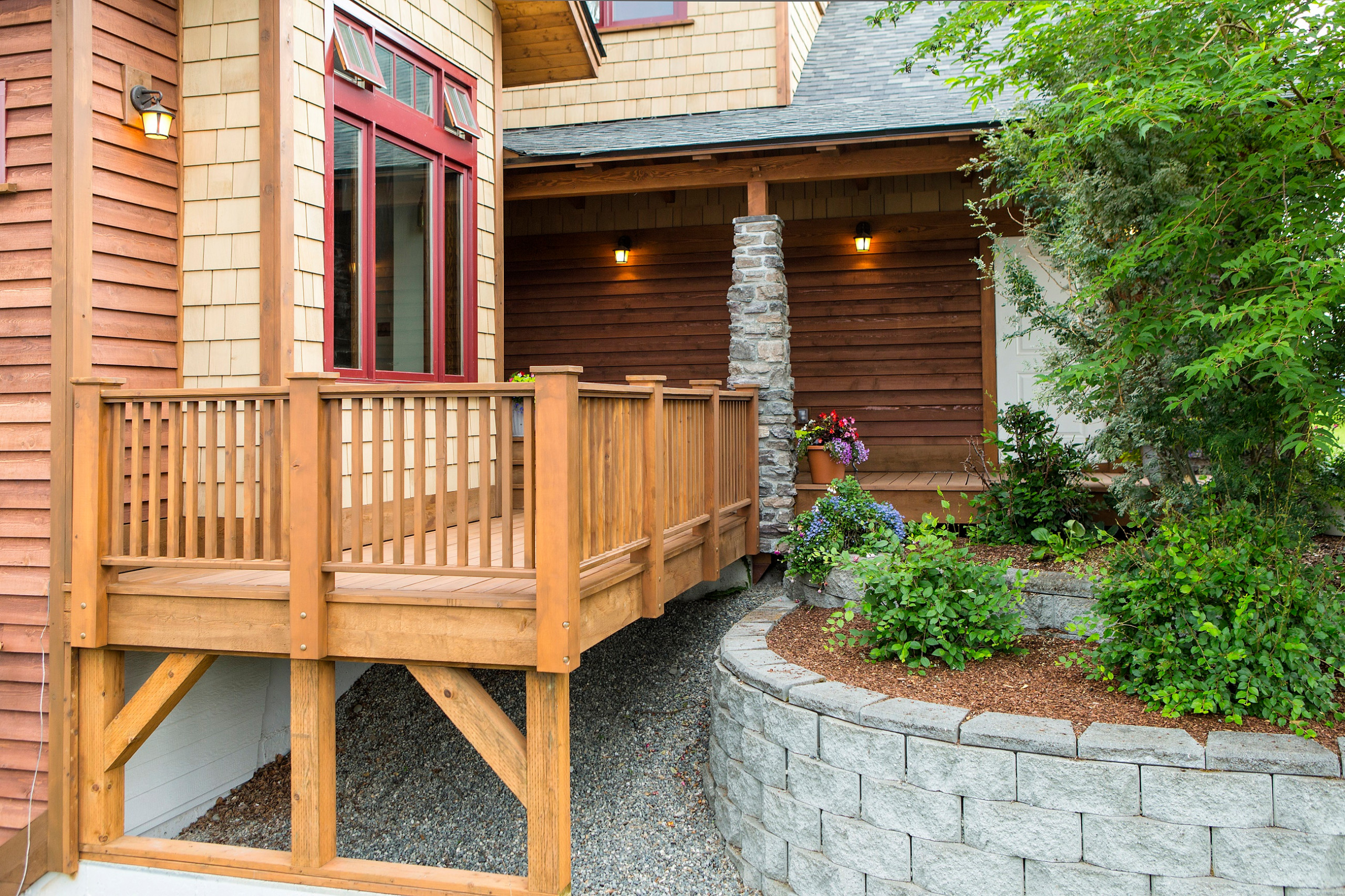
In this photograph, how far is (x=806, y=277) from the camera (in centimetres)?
902

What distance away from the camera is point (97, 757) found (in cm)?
426

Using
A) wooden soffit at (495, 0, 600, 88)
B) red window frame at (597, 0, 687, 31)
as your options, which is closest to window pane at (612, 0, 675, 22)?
red window frame at (597, 0, 687, 31)

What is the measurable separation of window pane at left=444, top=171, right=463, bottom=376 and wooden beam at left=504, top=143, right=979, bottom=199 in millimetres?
1261

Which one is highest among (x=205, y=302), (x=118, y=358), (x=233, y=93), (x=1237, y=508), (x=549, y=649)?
(x=233, y=93)

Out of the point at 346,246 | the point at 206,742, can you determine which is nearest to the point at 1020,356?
the point at 346,246

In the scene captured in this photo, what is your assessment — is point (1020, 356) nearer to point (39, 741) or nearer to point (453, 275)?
point (453, 275)

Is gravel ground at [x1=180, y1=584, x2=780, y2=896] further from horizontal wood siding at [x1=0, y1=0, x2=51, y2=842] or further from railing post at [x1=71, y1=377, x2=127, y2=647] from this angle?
railing post at [x1=71, y1=377, x2=127, y2=647]

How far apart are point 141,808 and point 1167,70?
558 cm

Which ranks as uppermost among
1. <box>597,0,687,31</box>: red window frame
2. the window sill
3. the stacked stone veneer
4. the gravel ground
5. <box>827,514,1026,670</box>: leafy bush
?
<box>597,0,687,31</box>: red window frame

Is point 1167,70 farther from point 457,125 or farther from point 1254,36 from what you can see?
point 457,125

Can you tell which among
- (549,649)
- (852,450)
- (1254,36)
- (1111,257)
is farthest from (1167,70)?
(852,450)

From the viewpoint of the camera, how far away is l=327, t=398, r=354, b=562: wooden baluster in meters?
3.91

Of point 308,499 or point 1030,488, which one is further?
point 1030,488

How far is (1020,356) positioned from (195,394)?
22.1 feet
